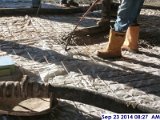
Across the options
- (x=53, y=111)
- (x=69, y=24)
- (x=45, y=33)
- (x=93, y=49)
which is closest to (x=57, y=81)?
(x=53, y=111)

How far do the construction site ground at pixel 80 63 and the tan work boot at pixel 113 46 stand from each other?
0.13 m

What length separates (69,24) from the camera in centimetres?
786

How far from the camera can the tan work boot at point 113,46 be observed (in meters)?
5.54

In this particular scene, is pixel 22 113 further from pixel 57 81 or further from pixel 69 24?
pixel 69 24

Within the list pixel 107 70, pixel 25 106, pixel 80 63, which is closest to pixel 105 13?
pixel 80 63

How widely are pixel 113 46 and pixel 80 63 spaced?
0.62 m

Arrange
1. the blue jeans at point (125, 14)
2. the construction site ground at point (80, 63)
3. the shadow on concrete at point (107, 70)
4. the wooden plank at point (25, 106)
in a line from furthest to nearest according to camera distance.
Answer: the blue jeans at point (125, 14), the shadow on concrete at point (107, 70), the construction site ground at point (80, 63), the wooden plank at point (25, 106)

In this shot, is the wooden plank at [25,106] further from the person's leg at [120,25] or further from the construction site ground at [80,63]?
the person's leg at [120,25]

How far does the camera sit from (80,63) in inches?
209

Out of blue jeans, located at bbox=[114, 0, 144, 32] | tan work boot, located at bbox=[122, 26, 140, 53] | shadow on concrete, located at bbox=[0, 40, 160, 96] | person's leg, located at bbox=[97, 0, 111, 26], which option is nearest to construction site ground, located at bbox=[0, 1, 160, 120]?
shadow on concrete, located at bbox=[0, 40, 160, 96]

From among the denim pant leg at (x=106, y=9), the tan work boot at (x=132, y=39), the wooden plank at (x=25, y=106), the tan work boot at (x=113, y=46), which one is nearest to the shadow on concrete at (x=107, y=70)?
the tan work boot at (x=113, y=46)

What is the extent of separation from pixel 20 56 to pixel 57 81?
1.10 meters

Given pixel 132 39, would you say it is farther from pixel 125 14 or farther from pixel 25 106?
pixel 25 106

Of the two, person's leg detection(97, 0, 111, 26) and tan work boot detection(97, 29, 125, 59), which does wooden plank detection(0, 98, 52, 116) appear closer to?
tan work boot detection(97, 29, 125, 59)
